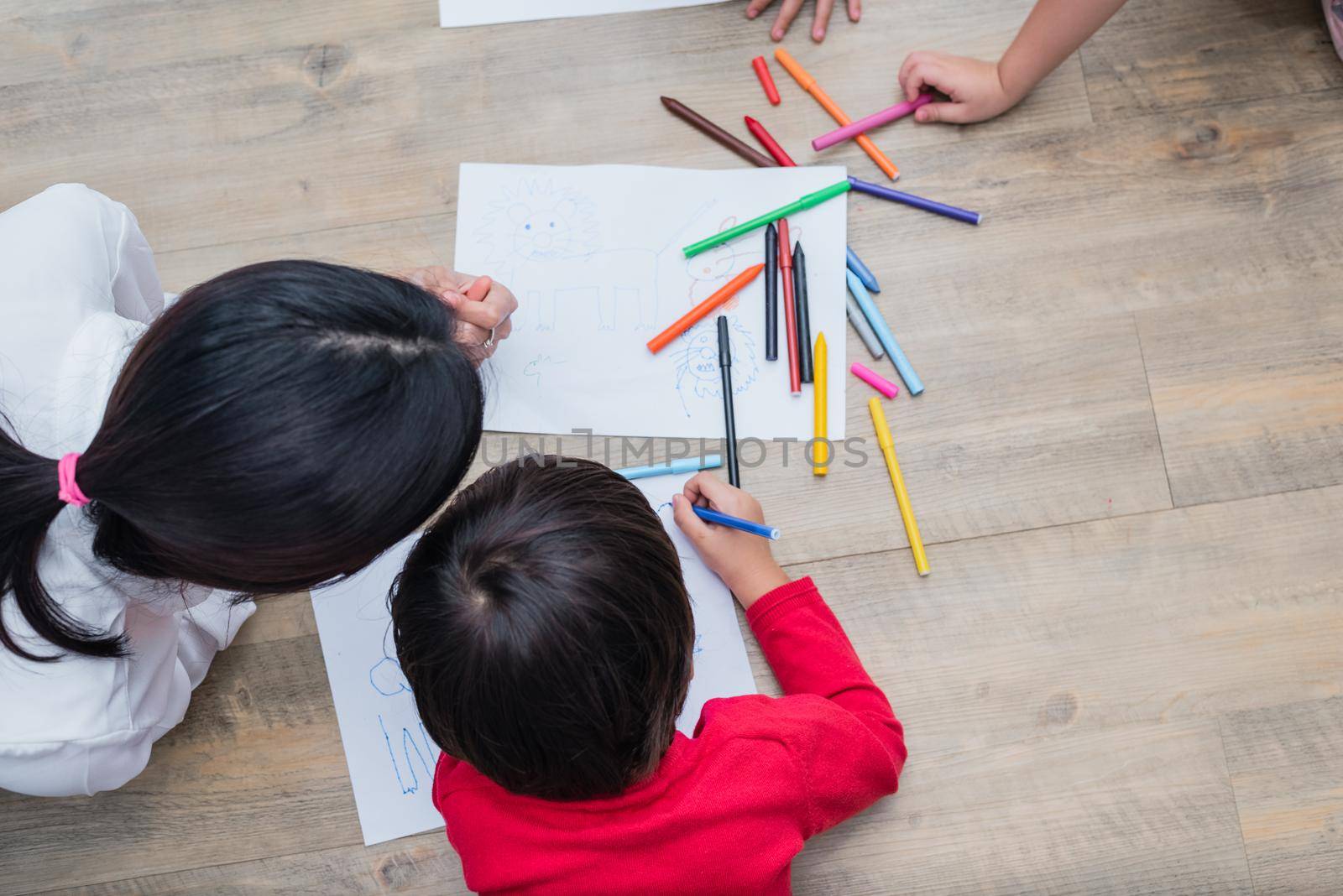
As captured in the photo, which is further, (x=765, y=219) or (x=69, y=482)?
(x=765, y=219)

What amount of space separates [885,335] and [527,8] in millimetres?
378

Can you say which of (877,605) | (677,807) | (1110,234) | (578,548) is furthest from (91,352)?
(1110,234)

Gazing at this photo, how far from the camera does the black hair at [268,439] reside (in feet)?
1.22

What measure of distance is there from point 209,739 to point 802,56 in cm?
68

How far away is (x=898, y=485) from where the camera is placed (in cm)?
64

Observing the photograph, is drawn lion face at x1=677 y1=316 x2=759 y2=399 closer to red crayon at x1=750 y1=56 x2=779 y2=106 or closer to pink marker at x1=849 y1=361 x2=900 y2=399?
pink marker at x1=849 y1=361 x2=900 y2=399

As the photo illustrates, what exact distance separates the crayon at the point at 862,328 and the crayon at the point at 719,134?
0.40ft

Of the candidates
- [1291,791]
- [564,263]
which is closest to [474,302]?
[564,263]

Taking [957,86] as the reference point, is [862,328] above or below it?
below

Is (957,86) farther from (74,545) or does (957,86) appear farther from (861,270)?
(74,545)

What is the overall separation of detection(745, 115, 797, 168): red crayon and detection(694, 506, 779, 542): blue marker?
271 mm

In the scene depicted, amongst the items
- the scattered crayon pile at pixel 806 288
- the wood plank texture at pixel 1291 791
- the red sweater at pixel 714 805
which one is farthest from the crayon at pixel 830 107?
the wood plank texture at pixel 1291 791

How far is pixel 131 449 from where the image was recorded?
373mm

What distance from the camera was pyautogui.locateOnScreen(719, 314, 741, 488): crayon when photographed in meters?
0.62
